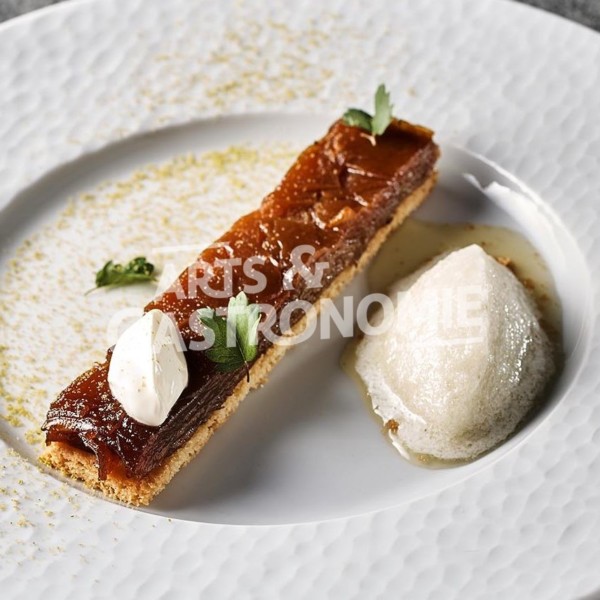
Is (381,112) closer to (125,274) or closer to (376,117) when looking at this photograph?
(376,117)

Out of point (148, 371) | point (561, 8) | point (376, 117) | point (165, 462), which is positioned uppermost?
point (561, 8)

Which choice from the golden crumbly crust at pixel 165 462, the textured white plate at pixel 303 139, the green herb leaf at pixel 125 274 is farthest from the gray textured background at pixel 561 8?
the golden crumbly crust at pixel 165 462

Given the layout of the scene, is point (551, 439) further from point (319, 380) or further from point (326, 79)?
point (326, 79)

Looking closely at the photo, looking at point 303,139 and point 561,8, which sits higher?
point 561,8

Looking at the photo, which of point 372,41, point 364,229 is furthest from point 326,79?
point 364,229

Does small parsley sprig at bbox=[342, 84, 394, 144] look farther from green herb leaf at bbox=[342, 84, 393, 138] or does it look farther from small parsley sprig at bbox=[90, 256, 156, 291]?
small parsley sprig at bbox=[90, 256, 156, 291]

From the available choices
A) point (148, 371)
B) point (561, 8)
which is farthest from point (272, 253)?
point (561, 8)
